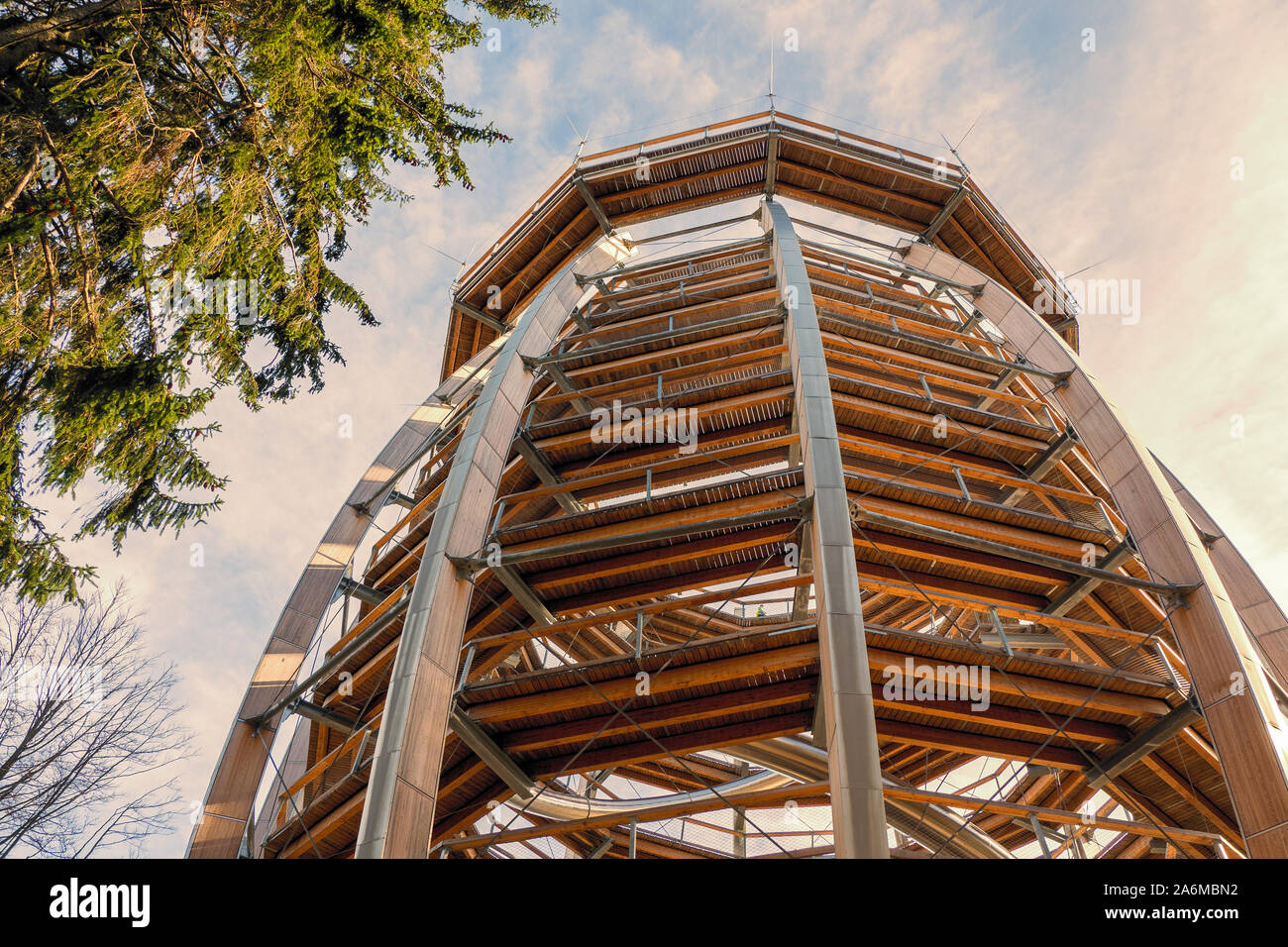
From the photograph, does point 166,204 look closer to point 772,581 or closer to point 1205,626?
point 772,581

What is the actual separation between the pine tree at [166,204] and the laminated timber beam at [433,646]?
3320 mm

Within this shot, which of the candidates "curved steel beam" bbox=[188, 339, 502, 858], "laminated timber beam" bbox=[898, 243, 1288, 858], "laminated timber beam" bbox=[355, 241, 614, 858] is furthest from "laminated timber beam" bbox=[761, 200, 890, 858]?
"curved steel beam" bbox=[188, 339, 502, 858]

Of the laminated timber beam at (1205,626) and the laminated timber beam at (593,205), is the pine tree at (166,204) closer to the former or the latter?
the laminated timber beam at (1205,626)

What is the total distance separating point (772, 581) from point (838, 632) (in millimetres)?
2517

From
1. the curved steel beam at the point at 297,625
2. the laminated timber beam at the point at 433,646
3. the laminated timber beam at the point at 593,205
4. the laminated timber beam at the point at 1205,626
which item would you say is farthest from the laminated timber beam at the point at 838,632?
the curved steel beam at the point at 297,625

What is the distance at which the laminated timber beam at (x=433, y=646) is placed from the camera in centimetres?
890

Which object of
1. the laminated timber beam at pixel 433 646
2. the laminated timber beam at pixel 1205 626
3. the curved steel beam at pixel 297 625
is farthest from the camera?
the curved steel beam at pixel 297 625

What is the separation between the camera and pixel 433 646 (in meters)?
10.3

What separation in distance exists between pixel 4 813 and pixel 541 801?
7.98 m

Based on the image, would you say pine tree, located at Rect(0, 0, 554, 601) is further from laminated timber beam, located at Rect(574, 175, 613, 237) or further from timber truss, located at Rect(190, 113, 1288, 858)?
laminated timber beam, located at Rect(574, 175, 613, 237)

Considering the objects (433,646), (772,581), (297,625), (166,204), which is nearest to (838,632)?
(772,581)
